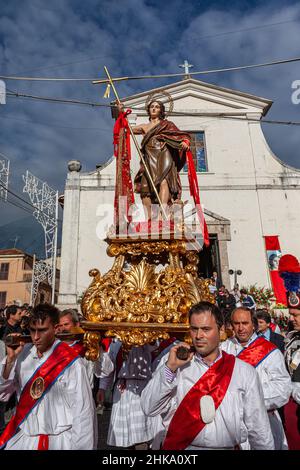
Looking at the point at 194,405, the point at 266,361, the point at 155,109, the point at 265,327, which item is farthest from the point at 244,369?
the point at 155,109

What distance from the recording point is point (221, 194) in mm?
14695

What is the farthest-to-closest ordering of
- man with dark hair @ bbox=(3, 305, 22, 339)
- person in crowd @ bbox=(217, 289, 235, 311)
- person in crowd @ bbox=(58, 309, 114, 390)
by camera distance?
person in crowd @ bbox=(217, 289, 235, 311), man with dark hair @ bbox=(3, 305, 22, 339), person in crowd @ bbox=(58, 309, 114, 390)

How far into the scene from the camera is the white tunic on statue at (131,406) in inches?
142

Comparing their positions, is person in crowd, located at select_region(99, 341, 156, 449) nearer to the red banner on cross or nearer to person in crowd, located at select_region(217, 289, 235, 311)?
person in crowd, located at select_region(217, 289, 235, 311)

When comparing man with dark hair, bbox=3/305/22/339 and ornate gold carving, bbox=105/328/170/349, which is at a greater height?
man with dark hair, bbox=3/305/22/339

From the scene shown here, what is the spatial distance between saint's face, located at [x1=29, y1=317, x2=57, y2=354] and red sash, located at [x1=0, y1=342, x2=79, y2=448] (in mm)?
93

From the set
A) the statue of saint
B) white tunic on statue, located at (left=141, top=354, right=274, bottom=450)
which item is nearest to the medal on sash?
white tunic on statue, located at (left=141, top=354, right=274, bottom=450)

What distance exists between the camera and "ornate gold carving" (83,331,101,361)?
265 cm

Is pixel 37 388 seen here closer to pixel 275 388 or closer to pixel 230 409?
pixel 230 409

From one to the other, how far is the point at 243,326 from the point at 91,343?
5.55 feet

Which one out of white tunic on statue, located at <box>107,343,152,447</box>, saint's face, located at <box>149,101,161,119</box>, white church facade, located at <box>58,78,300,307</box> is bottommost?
white tunic on statue, located at <box>107,343,152,447</box>

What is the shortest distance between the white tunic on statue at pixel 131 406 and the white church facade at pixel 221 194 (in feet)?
30.8

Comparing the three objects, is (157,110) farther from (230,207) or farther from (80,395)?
(230,207)

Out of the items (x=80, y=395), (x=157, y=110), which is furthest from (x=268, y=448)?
(x=157, y=110)
